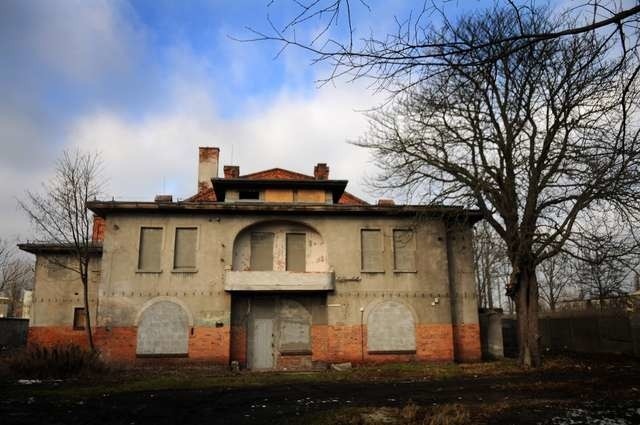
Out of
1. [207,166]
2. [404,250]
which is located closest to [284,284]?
[404,250]

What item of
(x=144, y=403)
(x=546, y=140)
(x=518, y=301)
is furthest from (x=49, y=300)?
(x=546, y=140)

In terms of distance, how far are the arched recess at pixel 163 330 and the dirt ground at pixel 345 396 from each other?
1.24 m

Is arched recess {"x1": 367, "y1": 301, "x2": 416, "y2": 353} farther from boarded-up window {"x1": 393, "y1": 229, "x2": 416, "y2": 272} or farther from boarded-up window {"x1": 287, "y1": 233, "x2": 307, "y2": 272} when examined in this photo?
boarded-up window {"x1": 287, "y1": 233, "x2": 307, "y2": 272}

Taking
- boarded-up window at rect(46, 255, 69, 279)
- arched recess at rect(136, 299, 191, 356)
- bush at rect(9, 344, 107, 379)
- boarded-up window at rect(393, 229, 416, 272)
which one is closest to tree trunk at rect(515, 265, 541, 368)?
boarded-up window at rect(393, 229, 416, 272)

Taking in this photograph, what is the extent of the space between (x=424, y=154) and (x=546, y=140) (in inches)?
184

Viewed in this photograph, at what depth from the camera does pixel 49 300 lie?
2498 cm

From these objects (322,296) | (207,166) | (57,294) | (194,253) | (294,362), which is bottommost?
(294,362)

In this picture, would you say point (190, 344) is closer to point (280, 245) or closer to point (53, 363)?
point (53, 363)

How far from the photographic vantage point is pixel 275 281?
70.8ft

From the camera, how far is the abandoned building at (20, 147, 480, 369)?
21.2m

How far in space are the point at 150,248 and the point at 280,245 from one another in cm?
557

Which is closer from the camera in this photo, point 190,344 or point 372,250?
point 190,344

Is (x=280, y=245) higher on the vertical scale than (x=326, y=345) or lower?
higher

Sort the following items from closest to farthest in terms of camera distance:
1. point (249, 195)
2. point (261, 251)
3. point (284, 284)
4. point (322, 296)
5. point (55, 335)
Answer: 1. point (284, 284)
2. point (322, 296)
3. point (261, 251)
4. point (55, 335)
5. point (249, 195)
